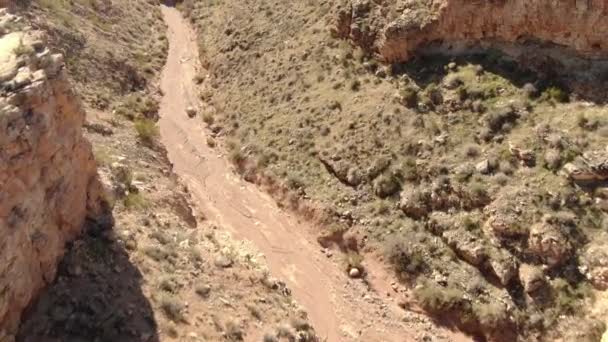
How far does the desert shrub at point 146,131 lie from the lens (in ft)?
89.7

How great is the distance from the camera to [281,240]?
79.0 ft

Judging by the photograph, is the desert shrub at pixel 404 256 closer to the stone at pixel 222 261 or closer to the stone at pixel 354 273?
the stone at pixel 354 273

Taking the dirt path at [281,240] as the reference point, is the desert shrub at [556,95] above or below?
above

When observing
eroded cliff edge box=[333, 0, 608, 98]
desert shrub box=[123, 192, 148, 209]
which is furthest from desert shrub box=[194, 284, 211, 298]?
eroded cliff edge box=[333, 0, 608, 98]

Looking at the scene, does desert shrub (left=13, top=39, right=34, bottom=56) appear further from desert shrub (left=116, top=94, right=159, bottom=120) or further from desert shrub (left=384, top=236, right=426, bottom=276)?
desert shrub (left=116, top=94, right=159, bottom=120)

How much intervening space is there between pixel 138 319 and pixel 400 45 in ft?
53.8

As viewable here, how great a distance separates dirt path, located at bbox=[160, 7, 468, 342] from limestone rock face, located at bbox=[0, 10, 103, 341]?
27.2ft

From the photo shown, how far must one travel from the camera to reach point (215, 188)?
2688 centimetres

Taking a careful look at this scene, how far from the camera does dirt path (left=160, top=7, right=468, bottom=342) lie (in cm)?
2066

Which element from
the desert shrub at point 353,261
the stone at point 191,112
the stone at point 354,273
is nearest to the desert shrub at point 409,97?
the desert shrub at point 353,261

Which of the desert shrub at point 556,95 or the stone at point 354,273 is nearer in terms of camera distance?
the stone at point 354,273

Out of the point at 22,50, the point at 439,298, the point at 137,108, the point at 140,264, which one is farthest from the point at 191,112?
the point at 22,50

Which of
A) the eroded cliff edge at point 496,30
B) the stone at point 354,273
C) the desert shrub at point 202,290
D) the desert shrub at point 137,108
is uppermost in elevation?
the eroded cliff edge at point 496,30

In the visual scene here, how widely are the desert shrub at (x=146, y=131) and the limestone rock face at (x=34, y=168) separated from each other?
10458 mm
